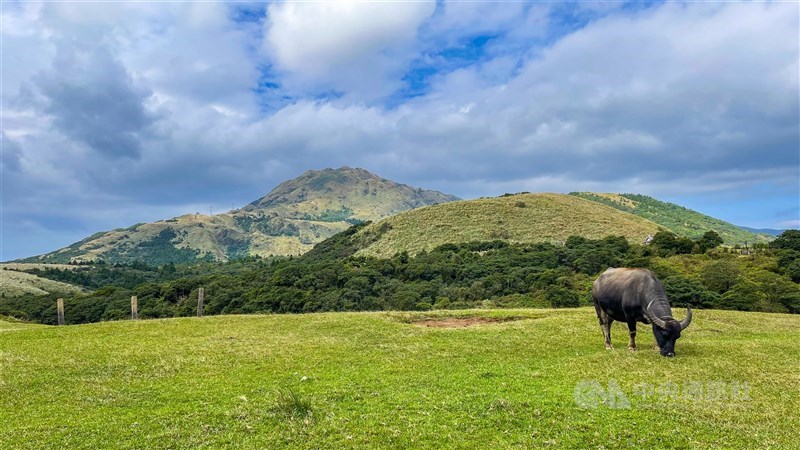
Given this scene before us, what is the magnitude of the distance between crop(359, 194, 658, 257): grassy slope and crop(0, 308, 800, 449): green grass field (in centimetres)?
10675

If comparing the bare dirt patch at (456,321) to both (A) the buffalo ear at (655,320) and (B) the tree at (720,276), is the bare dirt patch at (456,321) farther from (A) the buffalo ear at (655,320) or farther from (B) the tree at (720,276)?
(B) the tree at (720,276)

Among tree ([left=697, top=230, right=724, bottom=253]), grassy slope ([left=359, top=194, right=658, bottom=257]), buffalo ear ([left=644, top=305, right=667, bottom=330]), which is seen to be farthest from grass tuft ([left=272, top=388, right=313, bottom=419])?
grassy slope ([left=359, top=194, right=658, bottom=257])

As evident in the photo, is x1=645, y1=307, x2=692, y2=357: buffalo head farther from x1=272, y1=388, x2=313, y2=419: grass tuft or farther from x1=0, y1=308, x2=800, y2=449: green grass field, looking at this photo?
x1=272, y1=388, x2=313, y2=419: grass tuft

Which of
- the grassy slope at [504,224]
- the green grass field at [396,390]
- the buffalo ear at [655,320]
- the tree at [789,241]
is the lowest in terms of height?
the green grass field at [396,390]

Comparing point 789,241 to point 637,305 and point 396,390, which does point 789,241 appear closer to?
point 637,305

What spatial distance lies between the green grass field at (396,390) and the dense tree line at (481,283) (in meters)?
43.4

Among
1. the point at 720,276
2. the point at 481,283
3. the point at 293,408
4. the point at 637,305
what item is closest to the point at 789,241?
the point at 720,276

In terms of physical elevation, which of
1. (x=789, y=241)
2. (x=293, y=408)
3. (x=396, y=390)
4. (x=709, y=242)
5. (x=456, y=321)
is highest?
(x=709, y=242)

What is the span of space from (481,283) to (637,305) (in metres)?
70.1

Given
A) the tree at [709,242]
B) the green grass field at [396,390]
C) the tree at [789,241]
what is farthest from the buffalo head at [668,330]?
the tree at [709,242]

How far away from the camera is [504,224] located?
144 metres

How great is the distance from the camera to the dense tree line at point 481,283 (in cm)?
7150

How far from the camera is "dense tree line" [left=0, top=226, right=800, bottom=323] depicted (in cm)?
7150

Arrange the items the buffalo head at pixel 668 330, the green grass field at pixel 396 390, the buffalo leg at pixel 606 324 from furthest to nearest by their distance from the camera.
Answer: the buffalo leg at pixel 606 324 → the buffalo head at pixel 668 330 → the green grass field at pixel 396 390
